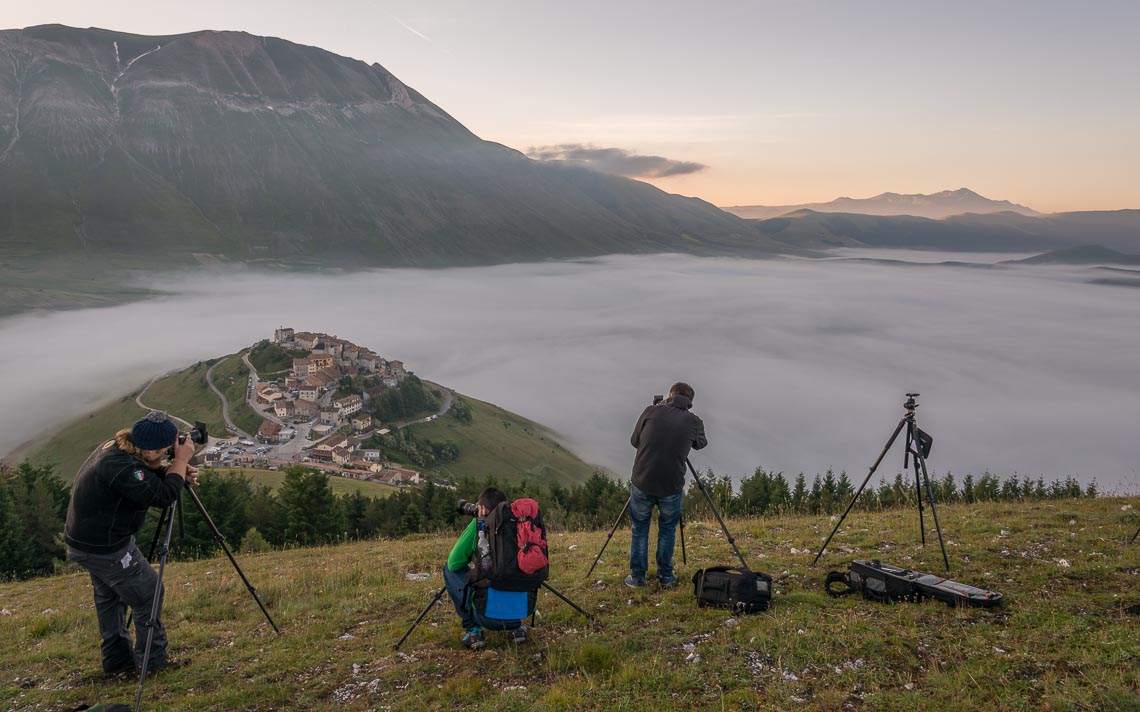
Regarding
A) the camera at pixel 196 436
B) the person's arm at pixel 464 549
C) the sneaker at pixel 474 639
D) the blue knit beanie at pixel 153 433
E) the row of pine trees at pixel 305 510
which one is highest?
the blue knit beanie at pixel 153 433

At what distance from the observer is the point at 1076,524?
11.6 m

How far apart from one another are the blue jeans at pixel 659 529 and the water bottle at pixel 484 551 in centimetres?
276

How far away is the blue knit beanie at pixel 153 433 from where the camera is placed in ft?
22.5

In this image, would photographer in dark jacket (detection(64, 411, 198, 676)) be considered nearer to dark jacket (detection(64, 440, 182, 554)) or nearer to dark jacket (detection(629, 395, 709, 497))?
dark jacket (detection(64, 440, 182, 554))

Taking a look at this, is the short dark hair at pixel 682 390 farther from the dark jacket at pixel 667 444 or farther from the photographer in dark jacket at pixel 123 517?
the photographer in dark jacket at pixel 123 517

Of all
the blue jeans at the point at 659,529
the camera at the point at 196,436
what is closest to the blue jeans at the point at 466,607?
the blue jeans at the point at 659,529

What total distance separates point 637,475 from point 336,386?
472 ft

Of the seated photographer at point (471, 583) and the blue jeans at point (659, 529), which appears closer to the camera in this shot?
the seated photographer at point (471, 583)

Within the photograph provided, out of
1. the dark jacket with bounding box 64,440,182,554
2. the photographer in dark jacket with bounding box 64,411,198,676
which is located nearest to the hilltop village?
the photographer in dark jacket with bounding box 64,411,198,676

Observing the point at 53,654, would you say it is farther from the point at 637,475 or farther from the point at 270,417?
the point at 270,417

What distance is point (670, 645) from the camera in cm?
729

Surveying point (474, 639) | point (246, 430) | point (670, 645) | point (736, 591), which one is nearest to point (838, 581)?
point (736, 591)

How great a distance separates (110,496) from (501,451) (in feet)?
394

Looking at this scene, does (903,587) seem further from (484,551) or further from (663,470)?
(484,551)
